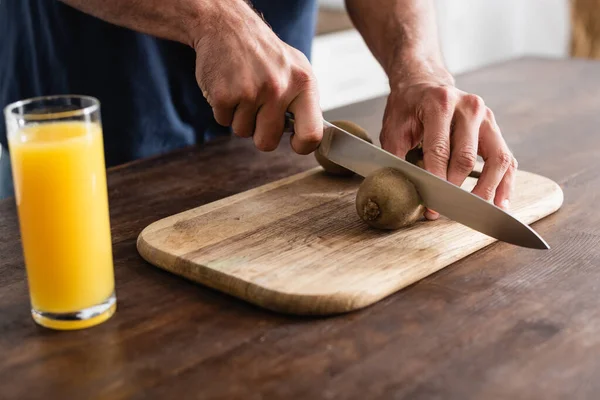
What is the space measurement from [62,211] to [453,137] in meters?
0.67

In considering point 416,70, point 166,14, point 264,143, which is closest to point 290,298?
point 264,143

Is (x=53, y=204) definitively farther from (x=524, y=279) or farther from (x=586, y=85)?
(x=586, y=85)

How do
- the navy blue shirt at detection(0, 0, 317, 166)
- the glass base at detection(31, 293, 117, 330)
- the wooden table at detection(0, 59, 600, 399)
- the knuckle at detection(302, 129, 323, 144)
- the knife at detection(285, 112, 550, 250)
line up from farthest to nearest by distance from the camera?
1. the navy blue shirt at detection(0, 0, 317, 166)
2. the knuckle at detection(302, 129, 323, 144)
3. the knife at detection(285, 112, 550, 250)
4. the glass base at detection(31, 293, 117, 330)
5. the wooden table at detection(0, 59, 600, 399)

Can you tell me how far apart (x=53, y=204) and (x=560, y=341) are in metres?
0.57

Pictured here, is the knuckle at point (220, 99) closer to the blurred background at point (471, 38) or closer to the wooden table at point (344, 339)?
the wooden table at point (344, 339)

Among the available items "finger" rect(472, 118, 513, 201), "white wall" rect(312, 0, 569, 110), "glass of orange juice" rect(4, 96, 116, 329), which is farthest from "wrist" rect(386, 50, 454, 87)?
"white wall" rect(312, 0, 569, 110)

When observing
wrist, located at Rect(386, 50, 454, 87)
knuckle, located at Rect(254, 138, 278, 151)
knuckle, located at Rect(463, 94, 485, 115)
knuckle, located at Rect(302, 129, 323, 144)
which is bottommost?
knuckle, located at Rect(254, 138, 278, 151)

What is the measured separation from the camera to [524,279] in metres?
1.03

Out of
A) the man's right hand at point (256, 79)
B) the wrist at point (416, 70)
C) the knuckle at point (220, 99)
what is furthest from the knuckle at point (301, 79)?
the wrist at point (416, 70)

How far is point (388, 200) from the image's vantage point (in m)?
1.12

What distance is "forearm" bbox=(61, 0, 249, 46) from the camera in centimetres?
126

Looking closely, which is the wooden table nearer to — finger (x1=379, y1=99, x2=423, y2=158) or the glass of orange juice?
the glass of orange juice

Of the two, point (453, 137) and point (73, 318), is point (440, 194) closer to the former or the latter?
point (453, 137)

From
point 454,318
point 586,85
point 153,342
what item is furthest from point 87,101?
point 586,85
